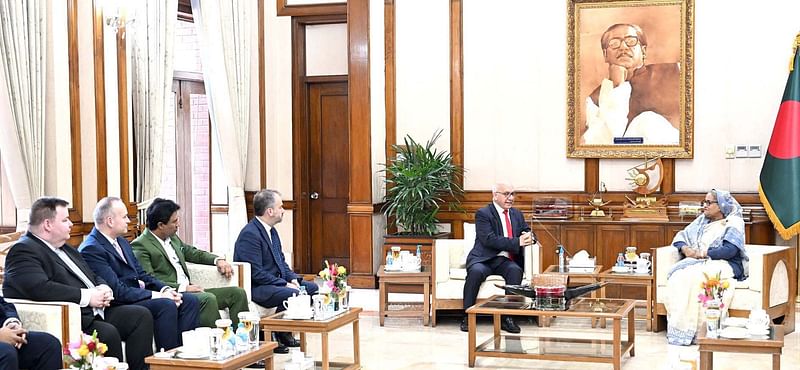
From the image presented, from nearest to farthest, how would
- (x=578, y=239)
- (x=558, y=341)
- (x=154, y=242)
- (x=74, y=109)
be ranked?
(x=154, y=242) → (x=558, y=341) → (x=74, y=109) → (x=578, y=239)

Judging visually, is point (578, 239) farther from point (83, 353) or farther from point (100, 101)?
point (83, 353)

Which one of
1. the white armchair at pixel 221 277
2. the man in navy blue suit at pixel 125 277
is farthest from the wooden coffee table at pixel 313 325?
the white armchair at pixel 221 277

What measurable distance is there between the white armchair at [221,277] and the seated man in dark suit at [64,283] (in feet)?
3.79

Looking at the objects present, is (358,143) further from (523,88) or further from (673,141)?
(673,141)

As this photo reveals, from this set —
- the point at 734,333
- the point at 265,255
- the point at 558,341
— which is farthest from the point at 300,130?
the point at 734,333

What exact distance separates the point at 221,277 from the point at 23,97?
1.77 meters

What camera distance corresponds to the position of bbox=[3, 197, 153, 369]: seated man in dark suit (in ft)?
17.0

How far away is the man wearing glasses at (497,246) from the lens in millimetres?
7668

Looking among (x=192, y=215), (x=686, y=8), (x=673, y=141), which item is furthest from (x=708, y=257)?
(x=192, y=215)

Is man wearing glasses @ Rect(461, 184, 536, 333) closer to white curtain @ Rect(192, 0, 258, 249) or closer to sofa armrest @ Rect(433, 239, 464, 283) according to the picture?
sofa armrest @ Rect(433, 239, 464, 283)

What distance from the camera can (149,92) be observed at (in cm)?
820

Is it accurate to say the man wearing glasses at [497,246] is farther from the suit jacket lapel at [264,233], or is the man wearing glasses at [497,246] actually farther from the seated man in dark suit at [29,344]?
the seated man in dark suit at [29,344]

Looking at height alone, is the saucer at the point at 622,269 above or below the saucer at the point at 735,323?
above

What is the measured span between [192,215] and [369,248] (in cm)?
201
